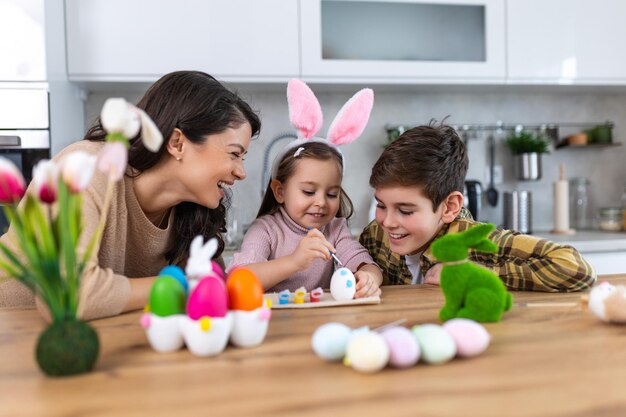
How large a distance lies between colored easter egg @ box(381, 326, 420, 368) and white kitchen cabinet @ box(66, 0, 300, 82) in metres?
1.98

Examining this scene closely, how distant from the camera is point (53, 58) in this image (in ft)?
7.46

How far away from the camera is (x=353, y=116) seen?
1.57 meters

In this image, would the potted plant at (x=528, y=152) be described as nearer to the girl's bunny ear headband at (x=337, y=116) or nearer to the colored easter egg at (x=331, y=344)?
the girl's bunny ear headband at (x=337, y=116)

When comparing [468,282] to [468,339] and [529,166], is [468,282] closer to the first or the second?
[468,339]

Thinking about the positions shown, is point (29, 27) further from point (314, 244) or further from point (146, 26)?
point (314, 244)

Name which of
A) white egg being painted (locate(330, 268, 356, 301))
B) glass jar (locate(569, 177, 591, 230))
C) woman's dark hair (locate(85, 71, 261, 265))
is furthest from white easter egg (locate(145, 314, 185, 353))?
glass jar (locate(569, 177, 591, 230))

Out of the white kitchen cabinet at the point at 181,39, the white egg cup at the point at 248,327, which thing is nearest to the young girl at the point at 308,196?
the white egg cup at the point at 248,327

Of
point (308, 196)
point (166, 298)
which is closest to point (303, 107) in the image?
point (308, 196)

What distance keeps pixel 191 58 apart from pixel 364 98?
1.18 m

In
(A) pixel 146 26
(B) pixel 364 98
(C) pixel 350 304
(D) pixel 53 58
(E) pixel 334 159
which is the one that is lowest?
(C) pixel 350 304

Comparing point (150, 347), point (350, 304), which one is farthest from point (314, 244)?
point (150, 347)

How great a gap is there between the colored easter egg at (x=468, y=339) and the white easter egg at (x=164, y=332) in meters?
0.35

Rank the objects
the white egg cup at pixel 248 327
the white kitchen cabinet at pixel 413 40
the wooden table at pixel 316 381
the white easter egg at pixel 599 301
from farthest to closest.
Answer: the white kitchen cabinet at pixel 413 40
the white easter egg at pixel 599 301
the white egg cup at pixel 248 327
the wooden table at pixel 316 381

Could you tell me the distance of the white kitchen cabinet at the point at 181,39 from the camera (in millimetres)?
2436
